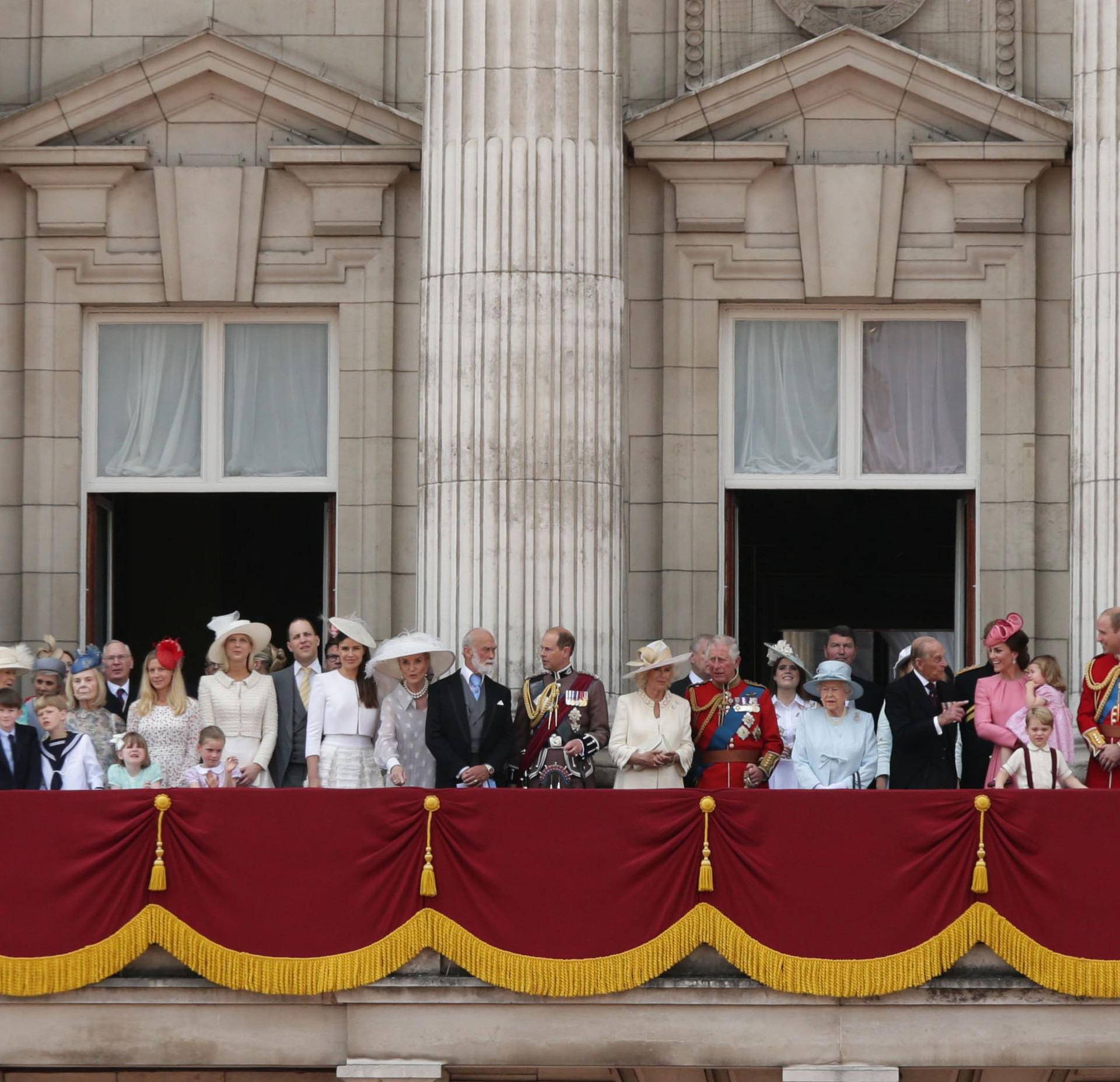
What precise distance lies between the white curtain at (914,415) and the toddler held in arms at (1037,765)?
582cm

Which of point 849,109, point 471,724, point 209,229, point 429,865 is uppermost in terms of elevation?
point 849,109

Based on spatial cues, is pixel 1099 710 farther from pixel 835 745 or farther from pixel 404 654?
pixel 404 654

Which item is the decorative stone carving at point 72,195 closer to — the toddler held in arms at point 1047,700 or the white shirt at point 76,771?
the white shirt at point 76,771

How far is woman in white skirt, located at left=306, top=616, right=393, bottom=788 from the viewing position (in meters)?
17.1

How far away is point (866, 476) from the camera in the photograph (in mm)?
21953

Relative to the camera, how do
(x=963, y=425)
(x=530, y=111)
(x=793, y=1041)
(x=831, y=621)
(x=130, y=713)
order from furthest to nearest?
(x=831, y=621) → (x=963, y=425) → (x=530, y=111) → (x=130, y=713) → (x=793, y=1041)

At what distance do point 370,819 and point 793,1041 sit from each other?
3.17m

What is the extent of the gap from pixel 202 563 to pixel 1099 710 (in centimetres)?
997

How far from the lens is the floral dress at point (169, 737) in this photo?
55.9 ft

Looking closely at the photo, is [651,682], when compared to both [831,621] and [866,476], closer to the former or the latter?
[866,476]

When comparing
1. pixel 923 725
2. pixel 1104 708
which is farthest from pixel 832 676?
pixel 1104 708

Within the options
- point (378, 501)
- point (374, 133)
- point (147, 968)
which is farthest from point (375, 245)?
point (147, 968)

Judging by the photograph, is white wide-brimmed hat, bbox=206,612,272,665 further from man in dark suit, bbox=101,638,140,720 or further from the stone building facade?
the stone building facade

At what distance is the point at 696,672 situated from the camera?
18.0 metres
